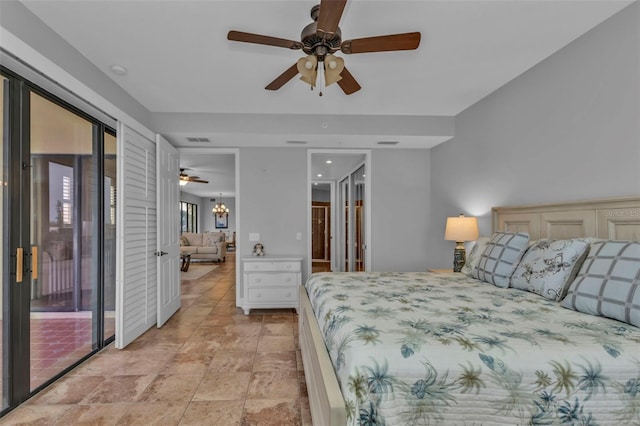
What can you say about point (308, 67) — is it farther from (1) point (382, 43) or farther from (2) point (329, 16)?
(1) point (382, 43)

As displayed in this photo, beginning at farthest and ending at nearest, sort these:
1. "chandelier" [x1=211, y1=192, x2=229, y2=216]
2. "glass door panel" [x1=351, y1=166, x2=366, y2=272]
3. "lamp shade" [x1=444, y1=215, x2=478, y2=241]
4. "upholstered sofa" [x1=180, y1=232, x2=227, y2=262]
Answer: "chandelier" [x1=211, y1=192, x2=229, y2=216] < "upholstered sofa" [x1=180, y1=232, x2=227, y2=262] < "glass door panel" [x1=351, y1=166, x2=366, y2=272] < "lamp shade" [x1=444, y1=215, x2=478, y2=241]

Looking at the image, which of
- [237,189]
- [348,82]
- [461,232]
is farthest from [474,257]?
[237,189]

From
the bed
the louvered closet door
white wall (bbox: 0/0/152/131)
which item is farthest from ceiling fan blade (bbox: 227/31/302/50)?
the louvered closet door

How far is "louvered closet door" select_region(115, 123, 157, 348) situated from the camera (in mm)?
2930

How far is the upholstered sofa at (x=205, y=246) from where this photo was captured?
9.25 m

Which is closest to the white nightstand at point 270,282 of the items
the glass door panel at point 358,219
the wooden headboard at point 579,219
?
the glass door panel at point 358,219

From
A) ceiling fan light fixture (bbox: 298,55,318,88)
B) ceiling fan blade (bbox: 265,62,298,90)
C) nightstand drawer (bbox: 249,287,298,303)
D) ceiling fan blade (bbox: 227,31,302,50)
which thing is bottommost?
nightstand drawer (bbox: 249,287,298,303)

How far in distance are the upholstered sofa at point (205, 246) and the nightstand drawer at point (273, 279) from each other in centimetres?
565

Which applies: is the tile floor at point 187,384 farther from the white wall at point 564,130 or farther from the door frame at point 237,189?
the white wall at point 564,130

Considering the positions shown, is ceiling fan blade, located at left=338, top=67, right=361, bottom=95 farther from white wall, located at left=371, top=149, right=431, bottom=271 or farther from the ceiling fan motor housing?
white wall, located at left=371, top=149, right=431, bottom=271

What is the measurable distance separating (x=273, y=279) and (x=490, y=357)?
324 centimetres

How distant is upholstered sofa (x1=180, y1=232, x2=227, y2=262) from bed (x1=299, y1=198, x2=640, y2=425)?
26.7 ft

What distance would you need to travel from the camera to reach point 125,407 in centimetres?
205

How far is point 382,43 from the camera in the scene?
1850mm
